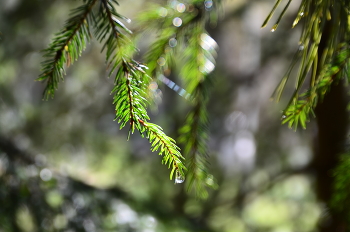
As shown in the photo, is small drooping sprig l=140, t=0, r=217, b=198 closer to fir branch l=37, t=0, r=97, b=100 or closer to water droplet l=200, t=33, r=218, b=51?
water droplet l=200, t=33, r=218, b=51

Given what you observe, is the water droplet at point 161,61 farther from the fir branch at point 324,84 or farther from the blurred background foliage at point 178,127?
the blurred background foliage at point 178,127

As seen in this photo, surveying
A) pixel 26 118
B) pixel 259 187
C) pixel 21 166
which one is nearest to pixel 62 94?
pixel 26 118

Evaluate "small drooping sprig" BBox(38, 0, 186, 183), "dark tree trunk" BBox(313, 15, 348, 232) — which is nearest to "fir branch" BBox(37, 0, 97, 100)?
"small drooping sprig" BBox(38, 0, 186, 183)

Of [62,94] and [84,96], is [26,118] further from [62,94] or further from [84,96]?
[84,96]

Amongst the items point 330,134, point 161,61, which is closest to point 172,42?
point 161,61

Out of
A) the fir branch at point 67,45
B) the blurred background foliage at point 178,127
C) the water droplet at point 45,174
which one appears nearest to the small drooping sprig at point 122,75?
the fir branch at point 67,45

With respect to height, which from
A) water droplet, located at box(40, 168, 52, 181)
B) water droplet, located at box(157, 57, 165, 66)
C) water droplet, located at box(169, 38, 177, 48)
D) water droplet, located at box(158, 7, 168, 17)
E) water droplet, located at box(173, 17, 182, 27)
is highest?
water droplet, located at box(158, 7, 168, 17)

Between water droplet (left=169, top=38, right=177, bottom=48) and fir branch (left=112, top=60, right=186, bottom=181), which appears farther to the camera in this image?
water droplet (left=169, top=38, right=177, bottom=48)

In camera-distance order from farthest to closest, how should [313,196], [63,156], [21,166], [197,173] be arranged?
[63,156]
[313,196]
[21,166]
[197,173]

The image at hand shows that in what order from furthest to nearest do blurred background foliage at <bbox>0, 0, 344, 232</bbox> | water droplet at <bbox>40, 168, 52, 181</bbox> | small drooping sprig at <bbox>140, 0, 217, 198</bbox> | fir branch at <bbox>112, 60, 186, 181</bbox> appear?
1. blurred background foliage at <bbox>0, 0, 344, 232</bbox>
2. water droplet at <bbox>40, 168, 52, 181</bbox>
3. small drooping sprig at <bbox>140, 0, 217, 198</bbox>
4. fir branch at <bbox>112, 60, 186, 181</bbox>
